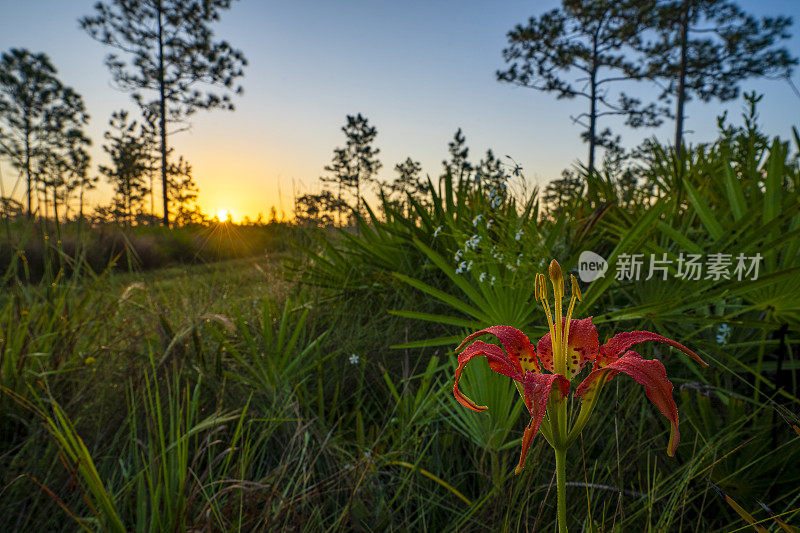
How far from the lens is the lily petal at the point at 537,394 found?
0.27 meters

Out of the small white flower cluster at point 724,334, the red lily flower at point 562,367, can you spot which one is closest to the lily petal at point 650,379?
the red lily flower at point 562,367

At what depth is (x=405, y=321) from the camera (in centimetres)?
167

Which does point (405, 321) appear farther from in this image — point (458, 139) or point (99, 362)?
point (458, 139)

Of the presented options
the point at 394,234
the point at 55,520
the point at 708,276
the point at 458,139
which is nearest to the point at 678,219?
the point at 708,276

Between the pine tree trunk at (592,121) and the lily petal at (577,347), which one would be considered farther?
the pine tree trunk at (592,121)

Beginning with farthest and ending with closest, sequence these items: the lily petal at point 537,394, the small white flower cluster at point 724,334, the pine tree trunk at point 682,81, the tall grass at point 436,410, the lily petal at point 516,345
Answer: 1. the pine tree trunk at point 682,81
2. the small white flower cluster at point 724,334
3. the tall grass at point 436,410
4. the lily petal at point 516,345
5. the lily petal at point 537,394

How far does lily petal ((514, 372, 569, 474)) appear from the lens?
10.7 inches

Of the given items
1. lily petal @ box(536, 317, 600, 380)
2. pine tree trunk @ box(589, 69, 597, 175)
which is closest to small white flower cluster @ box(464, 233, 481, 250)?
lily petal @ box(536, 317, 600, 380)

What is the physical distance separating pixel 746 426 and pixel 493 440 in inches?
24.8

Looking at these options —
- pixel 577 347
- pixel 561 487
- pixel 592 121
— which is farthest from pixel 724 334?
pixel 592 121

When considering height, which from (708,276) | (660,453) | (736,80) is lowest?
(660,453)

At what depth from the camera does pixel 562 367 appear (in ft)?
1.09
